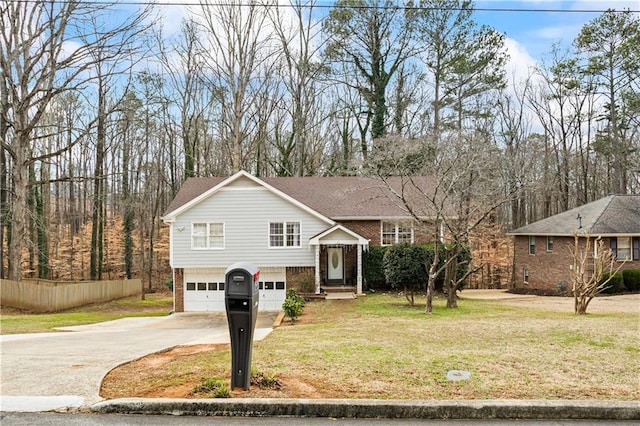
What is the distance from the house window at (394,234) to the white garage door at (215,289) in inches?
198

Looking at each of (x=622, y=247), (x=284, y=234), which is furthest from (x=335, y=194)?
(x=622, y=247)

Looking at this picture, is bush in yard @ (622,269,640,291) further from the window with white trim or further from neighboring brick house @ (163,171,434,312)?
neighboring brick house @ (163,171,434,312)

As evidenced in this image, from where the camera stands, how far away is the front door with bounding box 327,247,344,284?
25297mm

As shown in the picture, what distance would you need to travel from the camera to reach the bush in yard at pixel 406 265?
22000mm

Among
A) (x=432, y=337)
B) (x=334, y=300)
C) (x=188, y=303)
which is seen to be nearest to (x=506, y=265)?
(x=334, y=300)

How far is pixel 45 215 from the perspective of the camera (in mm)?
39062

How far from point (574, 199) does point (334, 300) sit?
1038 inches

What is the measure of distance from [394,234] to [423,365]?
18487 millimetres

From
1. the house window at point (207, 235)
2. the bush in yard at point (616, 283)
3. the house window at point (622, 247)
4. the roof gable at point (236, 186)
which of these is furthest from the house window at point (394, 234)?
the house window at point (622, 247)

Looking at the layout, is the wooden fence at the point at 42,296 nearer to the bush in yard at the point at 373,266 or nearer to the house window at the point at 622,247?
the bush in yard at the point at 373,266

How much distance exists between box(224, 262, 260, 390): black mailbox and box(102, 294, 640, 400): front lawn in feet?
0.75

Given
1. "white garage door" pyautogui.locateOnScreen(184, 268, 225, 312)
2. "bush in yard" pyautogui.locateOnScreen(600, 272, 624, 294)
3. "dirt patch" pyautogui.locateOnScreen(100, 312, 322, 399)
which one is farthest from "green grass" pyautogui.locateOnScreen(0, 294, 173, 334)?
"bush in yard" pyautogui.locateOnScreen(600, 272, 624, 294)

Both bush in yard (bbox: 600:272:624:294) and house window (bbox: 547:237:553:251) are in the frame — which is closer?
bush in yard (bbox: 600:272:624:294)

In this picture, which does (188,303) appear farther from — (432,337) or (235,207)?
(432,337)
